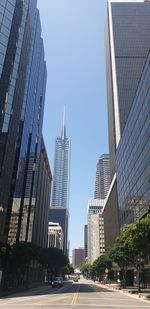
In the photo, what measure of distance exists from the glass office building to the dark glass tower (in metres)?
27.5

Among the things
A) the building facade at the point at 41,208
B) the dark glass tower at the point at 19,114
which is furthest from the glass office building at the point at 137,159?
the building facade at the point at 41,208

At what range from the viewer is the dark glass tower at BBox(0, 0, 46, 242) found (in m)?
74.9

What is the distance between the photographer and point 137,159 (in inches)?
2734

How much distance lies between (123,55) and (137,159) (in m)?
107

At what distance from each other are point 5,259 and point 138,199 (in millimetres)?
28423

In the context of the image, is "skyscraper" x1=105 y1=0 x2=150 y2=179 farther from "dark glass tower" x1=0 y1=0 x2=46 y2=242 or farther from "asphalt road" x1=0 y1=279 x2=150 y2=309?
"asphalt road" x1=0 y1=279 x2=150 y2=309

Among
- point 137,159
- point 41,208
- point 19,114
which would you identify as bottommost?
point 137,159

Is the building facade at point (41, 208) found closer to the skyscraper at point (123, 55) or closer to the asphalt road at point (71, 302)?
the skyscraper at point (123, 55)

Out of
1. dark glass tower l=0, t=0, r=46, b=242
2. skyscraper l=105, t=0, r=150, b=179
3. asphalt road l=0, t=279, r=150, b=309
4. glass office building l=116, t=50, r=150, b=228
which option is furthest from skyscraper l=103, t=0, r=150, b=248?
asphalt road l=0, t=279, r=150, b=309

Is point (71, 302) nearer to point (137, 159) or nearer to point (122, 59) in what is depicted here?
point (137, 159)

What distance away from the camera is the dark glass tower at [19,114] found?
74.9m

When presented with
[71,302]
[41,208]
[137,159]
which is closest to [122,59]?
[41,208]

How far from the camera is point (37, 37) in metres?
112

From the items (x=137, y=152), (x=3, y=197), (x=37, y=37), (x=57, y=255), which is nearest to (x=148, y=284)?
(x=137, y=152)
